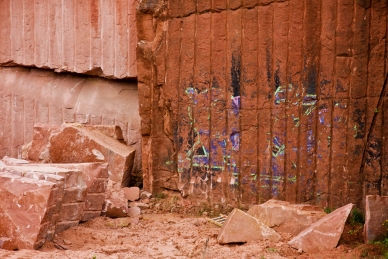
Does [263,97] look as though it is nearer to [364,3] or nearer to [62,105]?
[364,3]

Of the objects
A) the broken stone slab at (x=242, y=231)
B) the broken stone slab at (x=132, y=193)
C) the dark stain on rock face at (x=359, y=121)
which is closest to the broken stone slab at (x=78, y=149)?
the broken stone slab at (x=132, y=193)

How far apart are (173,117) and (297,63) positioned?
1.49 metres

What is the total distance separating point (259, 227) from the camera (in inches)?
232

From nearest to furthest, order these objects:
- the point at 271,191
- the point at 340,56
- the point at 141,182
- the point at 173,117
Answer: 1. the point at 340,56
2. the point at 271,191
3. the point at 173,117
4. the point at 141,182

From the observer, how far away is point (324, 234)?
5.62 metres

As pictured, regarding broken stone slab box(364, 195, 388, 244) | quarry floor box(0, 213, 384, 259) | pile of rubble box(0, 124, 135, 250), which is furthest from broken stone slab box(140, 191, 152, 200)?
broken stone slab box(364, 195, 388, 244)

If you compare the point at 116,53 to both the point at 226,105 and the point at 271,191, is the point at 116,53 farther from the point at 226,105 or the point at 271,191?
the point at 271,191

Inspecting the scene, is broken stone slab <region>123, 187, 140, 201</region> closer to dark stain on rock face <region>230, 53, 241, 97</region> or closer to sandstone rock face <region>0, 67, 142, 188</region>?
sandstone rock face <region>0, 67, 142, 188</region>

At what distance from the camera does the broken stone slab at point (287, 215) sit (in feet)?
19.8

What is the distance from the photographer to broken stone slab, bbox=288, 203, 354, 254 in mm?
5590

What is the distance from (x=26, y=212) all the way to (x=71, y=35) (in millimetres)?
3612

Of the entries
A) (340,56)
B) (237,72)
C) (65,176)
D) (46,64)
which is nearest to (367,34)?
(340,56)

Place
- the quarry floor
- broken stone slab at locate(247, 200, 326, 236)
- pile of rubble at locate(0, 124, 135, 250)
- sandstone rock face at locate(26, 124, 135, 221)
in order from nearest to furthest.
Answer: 1. the quarry floor
2. pile of rubble at locate(0, 124, 135, 250)
3. broken stone slab at locate(247, 200, 326, 236)
4. sandstone rock face at locate(26, 124, 135, 221)

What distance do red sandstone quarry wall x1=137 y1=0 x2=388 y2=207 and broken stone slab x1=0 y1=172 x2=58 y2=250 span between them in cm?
194
